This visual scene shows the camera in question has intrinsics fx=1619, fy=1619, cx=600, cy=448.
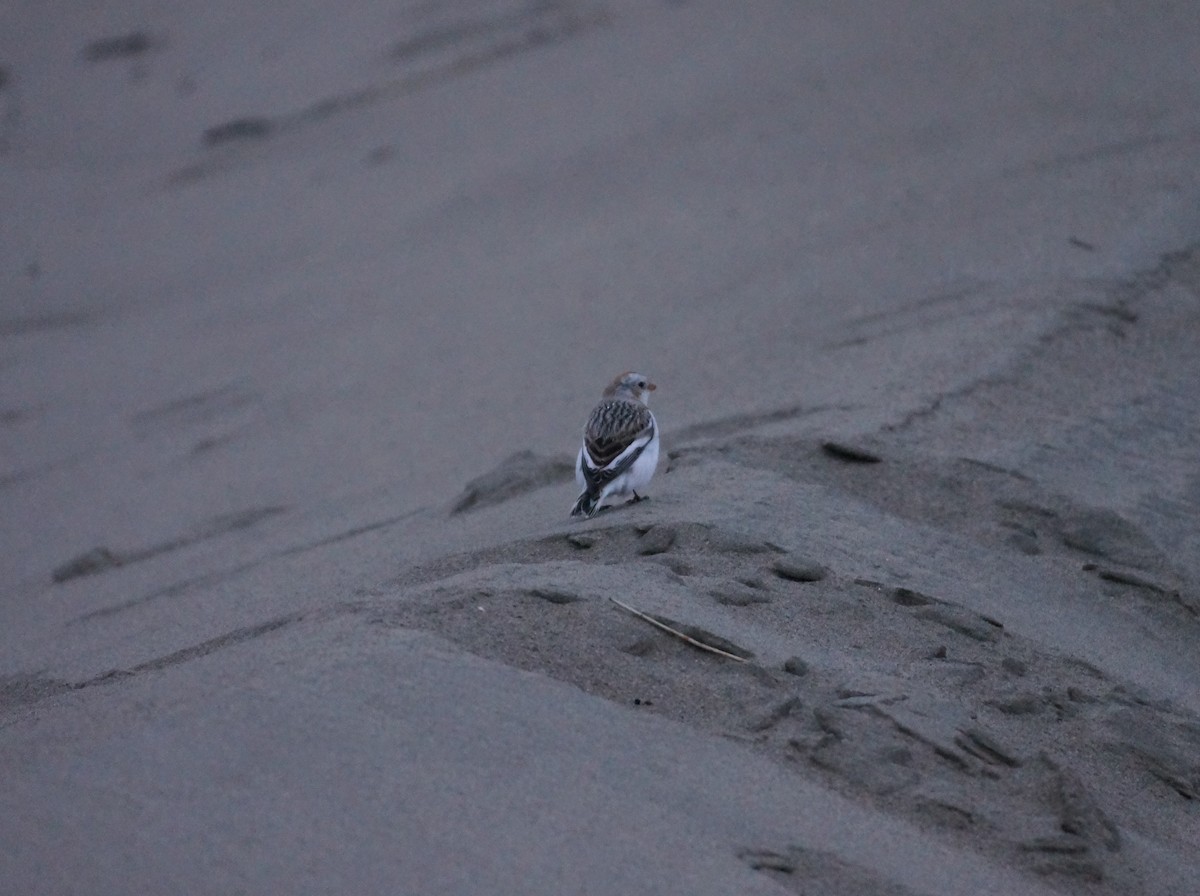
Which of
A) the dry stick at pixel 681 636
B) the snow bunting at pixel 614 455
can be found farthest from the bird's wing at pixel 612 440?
the dry stick at pixel 681 636

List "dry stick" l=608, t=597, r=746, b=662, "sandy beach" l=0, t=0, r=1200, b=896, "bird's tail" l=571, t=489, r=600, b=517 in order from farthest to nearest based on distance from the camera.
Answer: "bird's tail" l=571, t=489, r=600, b=517 < "dry stick" l=608, t=597, r=746, b=662 < "sandy beach" l=0, t=0, r=1200, b=896

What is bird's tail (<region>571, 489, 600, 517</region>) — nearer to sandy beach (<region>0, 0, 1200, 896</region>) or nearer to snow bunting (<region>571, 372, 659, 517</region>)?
snow bunting (<region>571, 372, 659, 517</region>)

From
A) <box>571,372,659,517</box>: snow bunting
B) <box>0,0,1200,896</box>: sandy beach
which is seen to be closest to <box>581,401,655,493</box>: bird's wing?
<box>571,372,659,517</box>: snow bunting

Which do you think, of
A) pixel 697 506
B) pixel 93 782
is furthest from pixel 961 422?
pixel 93 782

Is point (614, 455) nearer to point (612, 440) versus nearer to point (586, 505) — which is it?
point (612, 440)

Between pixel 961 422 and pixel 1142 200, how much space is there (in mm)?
2796

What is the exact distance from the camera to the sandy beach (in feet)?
10.4

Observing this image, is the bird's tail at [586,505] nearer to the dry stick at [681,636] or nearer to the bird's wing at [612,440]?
the bird's wing at [612,440]

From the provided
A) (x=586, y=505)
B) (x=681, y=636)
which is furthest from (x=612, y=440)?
(x=681, y=636)

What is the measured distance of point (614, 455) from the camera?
520 centimetres

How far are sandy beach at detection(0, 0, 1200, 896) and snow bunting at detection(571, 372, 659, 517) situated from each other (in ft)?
0.49

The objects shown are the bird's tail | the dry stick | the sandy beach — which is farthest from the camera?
the bird's tail

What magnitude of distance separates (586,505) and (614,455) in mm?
211

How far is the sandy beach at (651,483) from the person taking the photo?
10.4 ft
